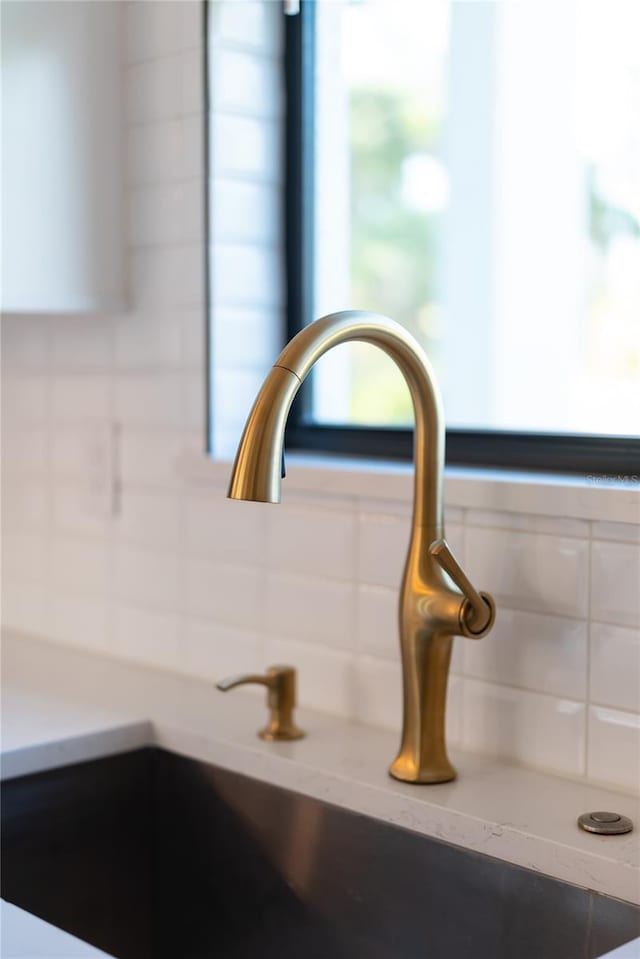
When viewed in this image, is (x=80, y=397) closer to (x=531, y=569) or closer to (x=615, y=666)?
(x=531, y=569)

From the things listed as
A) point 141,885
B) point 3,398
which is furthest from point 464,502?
point 3,398

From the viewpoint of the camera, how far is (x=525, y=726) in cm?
121

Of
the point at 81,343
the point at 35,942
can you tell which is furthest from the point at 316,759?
the point at 81,343

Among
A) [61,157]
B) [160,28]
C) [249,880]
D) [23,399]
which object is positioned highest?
[160,28]

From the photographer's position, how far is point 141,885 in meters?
1.38

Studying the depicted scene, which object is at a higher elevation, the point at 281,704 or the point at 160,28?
the point at 160,28

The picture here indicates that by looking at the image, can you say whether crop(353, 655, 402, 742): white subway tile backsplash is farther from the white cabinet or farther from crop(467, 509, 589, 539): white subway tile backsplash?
the white cabinet

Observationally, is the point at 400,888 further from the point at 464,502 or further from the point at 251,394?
the point at 251,394

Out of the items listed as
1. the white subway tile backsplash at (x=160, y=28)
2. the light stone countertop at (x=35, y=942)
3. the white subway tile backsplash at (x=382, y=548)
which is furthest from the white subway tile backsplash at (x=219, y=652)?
the white subway tile backsplash at (x=160, y=28)

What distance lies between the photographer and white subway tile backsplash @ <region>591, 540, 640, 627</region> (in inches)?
43.5

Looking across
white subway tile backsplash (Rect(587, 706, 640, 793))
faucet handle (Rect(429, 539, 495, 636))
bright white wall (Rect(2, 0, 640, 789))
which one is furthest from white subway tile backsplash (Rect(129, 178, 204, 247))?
white subway tile backsplash (Rect(587, 706, 640, 793))

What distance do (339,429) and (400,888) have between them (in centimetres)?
63

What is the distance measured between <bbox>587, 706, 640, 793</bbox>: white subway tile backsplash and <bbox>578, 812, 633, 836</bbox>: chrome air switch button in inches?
2.8

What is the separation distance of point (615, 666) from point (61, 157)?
0.97 meters
